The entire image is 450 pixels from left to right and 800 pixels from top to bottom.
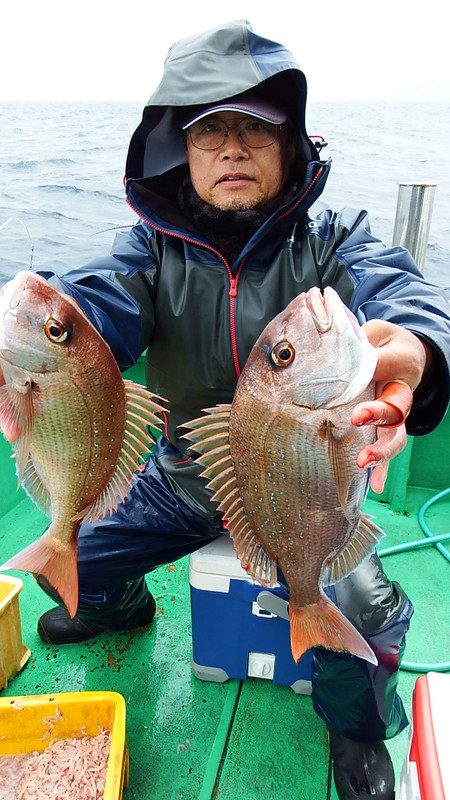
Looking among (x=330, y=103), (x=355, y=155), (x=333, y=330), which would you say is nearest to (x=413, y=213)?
(x=333, y=330)

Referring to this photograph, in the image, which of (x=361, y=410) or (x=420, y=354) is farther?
(x=420, y=354)

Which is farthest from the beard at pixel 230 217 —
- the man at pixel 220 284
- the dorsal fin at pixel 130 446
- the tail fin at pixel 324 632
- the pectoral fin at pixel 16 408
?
the tail fin at pixel 324 632

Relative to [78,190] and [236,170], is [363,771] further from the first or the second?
[78,190]

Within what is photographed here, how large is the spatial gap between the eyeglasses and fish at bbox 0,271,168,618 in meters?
1.30

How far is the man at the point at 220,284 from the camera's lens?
2.36 meters

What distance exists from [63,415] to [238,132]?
155 centimetres

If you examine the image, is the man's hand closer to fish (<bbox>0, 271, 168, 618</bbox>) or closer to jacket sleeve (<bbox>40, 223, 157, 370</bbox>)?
fish (<bbox>0, 271, 168, 618</bbox>)

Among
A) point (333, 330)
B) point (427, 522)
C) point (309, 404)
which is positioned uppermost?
point (333, 330)

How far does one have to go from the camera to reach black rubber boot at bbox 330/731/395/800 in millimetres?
2395

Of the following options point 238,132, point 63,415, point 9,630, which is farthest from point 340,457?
point 9,630

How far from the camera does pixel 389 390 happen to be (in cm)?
154

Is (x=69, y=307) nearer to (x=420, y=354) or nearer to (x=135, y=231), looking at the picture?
(x=420, y=354)

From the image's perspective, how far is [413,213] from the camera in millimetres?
4262

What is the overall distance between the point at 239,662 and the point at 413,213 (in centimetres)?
311
